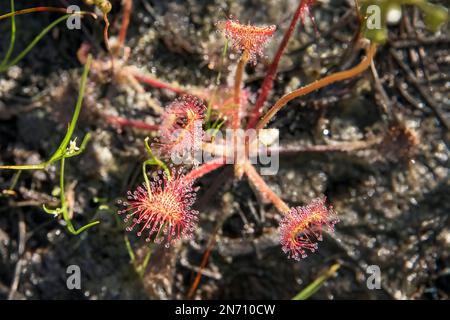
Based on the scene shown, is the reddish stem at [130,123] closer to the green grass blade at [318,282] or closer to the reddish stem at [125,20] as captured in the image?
the reddish stem at [125,20]

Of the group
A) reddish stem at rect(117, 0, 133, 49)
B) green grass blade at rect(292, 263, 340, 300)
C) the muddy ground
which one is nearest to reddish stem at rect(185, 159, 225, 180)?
the muddy ground

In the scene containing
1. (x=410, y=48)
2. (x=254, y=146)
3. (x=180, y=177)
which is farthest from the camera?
(x=410, y=48)

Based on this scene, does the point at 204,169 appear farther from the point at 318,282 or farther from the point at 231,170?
the point at 318,282

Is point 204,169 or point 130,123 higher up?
point 130,123

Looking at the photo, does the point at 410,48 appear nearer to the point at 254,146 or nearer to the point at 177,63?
the point at 254,146

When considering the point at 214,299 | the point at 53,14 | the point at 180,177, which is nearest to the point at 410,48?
the point at 180,177

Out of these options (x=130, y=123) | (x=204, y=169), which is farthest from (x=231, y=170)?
(x=130, y=123)

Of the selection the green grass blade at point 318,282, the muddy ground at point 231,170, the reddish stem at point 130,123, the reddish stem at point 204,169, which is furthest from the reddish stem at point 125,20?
the green grass blade at point 318,282
